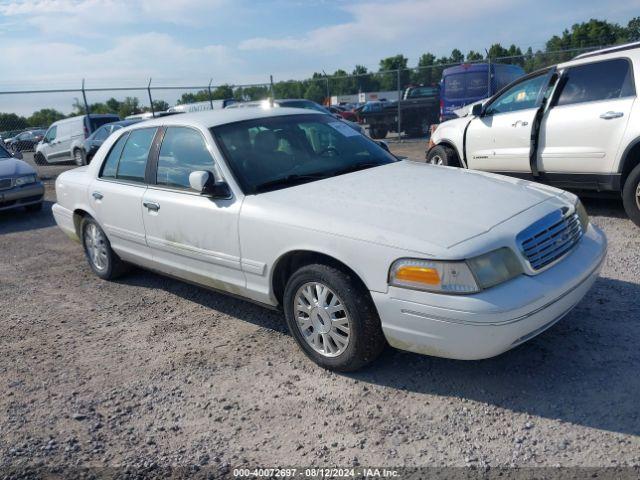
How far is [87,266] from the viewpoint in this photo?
6098 millimetres

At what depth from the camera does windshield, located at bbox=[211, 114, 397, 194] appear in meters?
3.78

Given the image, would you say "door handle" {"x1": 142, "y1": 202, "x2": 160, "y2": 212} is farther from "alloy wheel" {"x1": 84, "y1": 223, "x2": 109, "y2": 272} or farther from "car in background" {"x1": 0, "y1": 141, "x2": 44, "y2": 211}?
"car in background" {"x1": 0, "y1": 141, "x2": 44, "y2": 211}

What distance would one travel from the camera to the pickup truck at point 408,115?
17.9 meters

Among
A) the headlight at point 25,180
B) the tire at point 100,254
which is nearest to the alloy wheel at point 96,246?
the tire at point 100,254

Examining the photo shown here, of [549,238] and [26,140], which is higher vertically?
[26,140]

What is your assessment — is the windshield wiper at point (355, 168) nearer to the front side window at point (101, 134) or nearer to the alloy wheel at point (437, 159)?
the alloy wheel at point (437, 159)

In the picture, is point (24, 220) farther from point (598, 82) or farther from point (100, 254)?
point (598, 82)

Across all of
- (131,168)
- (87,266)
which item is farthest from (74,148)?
(131,168)

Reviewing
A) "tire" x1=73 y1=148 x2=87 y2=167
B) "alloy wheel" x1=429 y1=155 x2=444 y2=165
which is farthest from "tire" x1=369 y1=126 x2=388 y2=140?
"alloy wheel" x1=429 y1=155 x2=444 y2=165

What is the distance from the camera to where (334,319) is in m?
3.20

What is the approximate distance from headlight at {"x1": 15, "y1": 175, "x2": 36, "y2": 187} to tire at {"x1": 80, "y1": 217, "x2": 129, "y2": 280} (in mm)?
4440

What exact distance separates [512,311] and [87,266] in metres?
4.89

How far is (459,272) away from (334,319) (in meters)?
0.83

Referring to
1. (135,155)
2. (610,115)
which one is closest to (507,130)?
(610,115)
